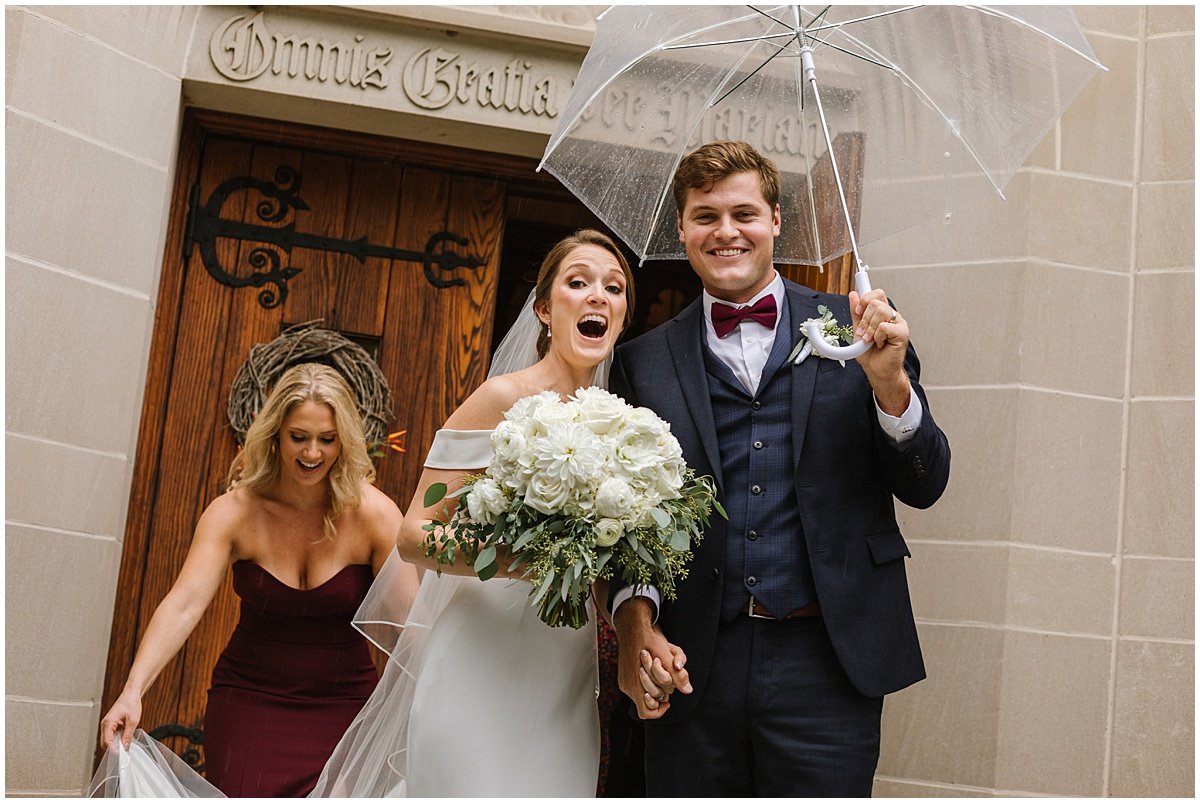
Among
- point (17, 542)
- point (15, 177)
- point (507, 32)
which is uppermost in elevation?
point (507, 32)

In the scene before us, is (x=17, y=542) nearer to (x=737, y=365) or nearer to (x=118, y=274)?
(x=118, y=274)

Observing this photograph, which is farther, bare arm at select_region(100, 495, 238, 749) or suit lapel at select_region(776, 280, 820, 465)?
bare arm at select_region(100, 495, 238, 749)

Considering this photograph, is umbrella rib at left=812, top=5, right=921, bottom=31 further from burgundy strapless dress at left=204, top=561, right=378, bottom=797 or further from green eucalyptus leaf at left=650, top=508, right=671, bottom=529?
burgundy strapless dress at left=204, top=561, right=378, bottom=797

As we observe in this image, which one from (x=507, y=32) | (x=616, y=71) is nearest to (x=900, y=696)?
(x=616, y=71)

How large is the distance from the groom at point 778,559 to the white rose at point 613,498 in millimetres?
339

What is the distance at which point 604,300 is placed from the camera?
3.34m

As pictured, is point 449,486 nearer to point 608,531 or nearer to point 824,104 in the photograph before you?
point 608,531

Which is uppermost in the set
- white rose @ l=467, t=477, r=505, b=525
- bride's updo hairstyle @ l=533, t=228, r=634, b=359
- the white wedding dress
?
bride's updo hairstyle @ l=533, t=228, r=634, b=359

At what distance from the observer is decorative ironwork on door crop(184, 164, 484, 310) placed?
15.7ft

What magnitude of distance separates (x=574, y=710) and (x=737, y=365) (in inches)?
39.0

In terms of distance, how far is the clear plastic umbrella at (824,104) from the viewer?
3.19 metres

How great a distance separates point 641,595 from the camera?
119 inches

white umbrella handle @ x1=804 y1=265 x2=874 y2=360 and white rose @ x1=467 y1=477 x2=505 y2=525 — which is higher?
white umbrella handle @ x1=804 y1=265 x2=874 y2=360

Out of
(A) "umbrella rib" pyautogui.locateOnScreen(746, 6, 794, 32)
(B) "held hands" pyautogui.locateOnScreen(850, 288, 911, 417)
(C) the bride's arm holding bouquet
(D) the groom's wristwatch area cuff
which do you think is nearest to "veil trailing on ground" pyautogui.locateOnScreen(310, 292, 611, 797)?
(C) the bride's arm holding bouquet
